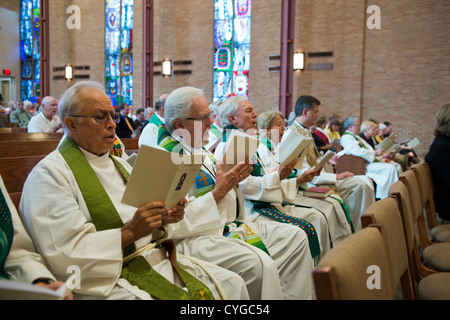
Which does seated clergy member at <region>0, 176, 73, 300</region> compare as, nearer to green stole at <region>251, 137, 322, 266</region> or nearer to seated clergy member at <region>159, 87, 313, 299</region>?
seated clergy member at <region>159, 87, 313, 299</region>

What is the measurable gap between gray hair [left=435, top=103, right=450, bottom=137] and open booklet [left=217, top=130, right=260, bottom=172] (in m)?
2.03

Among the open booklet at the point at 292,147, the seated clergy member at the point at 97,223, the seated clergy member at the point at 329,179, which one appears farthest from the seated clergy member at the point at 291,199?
the seated clergy member at the point at 97,223

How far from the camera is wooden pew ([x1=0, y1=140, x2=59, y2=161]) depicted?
3.15 metres

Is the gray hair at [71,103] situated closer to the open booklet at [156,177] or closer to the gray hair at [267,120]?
the open booklet at [156,177]

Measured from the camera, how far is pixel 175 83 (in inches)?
547

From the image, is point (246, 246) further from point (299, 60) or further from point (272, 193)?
point (299, 60)

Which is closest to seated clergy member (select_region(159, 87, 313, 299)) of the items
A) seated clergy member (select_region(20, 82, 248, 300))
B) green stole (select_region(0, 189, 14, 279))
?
seated clergy member (select_region(20, 82, 248, 300))

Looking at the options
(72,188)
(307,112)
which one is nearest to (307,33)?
(307,112)

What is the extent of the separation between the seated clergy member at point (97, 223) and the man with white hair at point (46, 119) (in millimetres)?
5204

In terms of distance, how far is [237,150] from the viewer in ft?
8.13

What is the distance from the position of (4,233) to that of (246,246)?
1.28 meters

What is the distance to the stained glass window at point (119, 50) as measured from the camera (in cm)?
1480

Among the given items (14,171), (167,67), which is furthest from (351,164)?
(167,67)

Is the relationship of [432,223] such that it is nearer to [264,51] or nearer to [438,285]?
[438,285]
